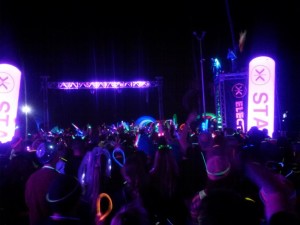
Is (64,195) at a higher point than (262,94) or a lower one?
lower

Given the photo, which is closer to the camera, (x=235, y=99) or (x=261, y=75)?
(x=261, y=75)

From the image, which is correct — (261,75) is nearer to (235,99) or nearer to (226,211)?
(235,99)

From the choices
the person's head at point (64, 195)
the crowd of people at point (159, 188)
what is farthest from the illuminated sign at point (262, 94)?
the person's head at point (64, 195)

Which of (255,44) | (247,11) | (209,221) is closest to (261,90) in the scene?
(255,44)

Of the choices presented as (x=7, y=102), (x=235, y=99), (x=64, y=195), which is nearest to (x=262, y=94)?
(x=235, y=99)

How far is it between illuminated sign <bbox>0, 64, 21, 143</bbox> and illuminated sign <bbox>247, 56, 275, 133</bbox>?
775 cm

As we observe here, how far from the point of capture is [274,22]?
15297mm

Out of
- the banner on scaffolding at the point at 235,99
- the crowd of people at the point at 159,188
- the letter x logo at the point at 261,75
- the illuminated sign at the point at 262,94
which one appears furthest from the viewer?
the banner on scaffolding at the point at 235,99

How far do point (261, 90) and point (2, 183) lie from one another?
943 cm

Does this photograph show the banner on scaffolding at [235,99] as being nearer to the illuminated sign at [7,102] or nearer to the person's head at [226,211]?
the illuminated sign at [7,102]

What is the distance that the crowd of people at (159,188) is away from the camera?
7.91 ft

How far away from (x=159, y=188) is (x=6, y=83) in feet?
17.3

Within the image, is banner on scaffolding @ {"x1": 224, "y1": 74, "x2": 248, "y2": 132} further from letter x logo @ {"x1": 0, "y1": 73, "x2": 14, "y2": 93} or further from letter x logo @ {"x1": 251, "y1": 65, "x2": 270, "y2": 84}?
letter x logo @ {"x1": 0, "y1": 73, "x2": 14, "y2": 93}

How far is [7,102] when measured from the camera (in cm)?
805
